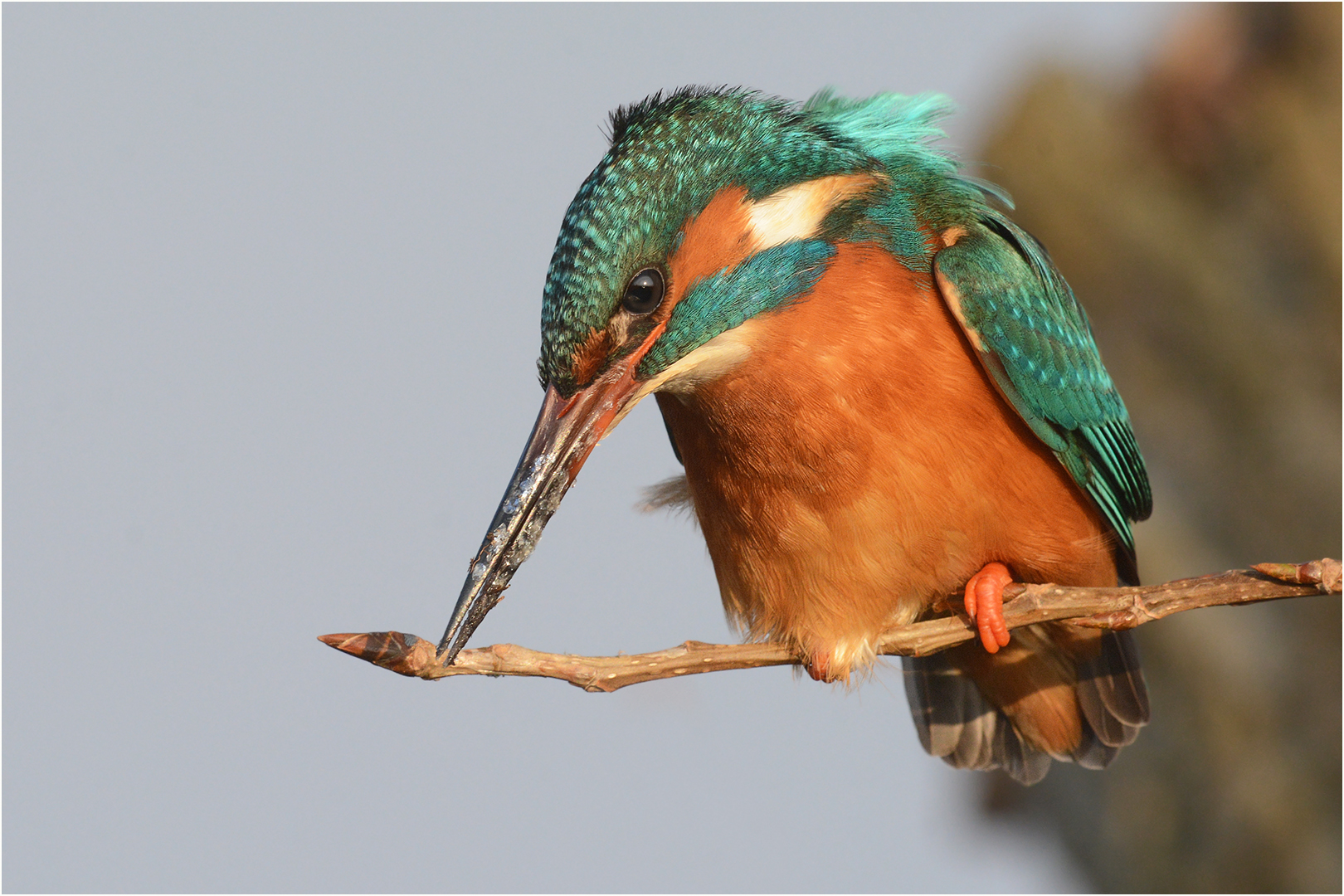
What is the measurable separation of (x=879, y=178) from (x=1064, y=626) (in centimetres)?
149

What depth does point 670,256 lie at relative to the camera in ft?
8.29

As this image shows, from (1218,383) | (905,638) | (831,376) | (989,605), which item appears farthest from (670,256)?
(1218,383)

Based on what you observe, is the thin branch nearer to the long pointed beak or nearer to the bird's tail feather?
the long pointed beak

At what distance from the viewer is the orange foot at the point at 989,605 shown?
2.93 meters

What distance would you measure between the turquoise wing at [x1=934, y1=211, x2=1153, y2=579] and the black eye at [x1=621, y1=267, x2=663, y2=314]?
2.82 feet

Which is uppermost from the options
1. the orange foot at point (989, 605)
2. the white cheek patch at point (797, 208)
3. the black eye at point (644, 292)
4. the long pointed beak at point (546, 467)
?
the white cheek patch at point (797, 208)

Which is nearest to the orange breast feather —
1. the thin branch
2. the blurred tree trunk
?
the thin branch

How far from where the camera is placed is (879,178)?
2955 mm

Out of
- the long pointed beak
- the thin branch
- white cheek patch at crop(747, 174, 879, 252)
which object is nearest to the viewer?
the thin branch

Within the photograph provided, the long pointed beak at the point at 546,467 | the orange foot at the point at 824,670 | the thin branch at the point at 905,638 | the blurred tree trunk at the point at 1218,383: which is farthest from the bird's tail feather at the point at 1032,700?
the blurred tree trunk at the point at 1218,383

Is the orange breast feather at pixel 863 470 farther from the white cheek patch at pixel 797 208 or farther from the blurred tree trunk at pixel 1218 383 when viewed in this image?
the blurred tree trunk at pixel 1218 383

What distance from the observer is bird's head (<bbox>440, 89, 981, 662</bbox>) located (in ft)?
7.98

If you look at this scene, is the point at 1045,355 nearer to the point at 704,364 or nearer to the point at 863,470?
the point at 863,470

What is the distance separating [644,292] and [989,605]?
131cm
